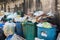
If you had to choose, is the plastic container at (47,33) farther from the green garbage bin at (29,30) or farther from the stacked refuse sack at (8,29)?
the stacked refuse sack at (8,29)

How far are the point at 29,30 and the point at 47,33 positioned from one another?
685 mm

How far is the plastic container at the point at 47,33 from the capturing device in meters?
3.99

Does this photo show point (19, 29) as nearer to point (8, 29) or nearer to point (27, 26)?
point (8, 29)

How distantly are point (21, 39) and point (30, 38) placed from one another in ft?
1.00

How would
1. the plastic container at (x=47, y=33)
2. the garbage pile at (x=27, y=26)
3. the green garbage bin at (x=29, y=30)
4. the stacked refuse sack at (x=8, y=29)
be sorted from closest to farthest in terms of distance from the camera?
the plastic container at (x=47, y=33) → the garbage pile at (x=27, y=26) → the green garbage bin at (x=29, y=30) → the stacked refuse sack at (x=8, y=29)

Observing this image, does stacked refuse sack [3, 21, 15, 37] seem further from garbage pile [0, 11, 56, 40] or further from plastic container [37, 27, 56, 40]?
plastic container [37, 27, 56, 40]

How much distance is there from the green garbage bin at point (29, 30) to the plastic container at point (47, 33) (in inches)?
11.5

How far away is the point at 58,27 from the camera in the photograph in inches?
173

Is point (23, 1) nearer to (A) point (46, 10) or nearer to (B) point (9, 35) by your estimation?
(A) point (46, 10)

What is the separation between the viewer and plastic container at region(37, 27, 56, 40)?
3988mm

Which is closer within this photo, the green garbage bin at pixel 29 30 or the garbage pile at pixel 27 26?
the garbage pile at pixel 27 26

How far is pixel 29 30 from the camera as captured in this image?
4.52 metres

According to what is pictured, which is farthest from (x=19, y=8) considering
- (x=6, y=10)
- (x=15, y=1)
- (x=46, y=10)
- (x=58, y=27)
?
(x=58, y=27)

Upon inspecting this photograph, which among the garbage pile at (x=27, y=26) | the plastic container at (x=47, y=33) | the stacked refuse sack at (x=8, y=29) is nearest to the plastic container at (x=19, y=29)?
the garbage pile at (x=27, y=26)
